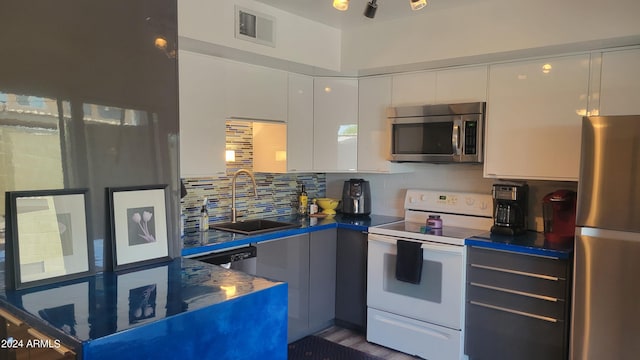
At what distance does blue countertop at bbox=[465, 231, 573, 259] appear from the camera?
8.93 feet

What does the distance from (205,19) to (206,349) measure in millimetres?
2000

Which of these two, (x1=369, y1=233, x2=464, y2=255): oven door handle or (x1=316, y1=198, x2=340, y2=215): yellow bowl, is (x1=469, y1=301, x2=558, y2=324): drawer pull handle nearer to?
(x1=369, y1=233, x2=464, y2=255): oven door handle

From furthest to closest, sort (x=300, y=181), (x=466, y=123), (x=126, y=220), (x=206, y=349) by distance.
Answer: (x=300, y=181)
(x=466, y=123)
(x=126, y=220)
(x=206, y=349)

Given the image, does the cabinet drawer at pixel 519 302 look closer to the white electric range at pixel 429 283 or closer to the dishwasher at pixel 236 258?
the white electric range at pixel 429 283

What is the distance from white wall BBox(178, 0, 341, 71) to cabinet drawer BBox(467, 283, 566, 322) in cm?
194

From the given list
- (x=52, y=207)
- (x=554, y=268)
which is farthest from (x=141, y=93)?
(x=554, y=268)

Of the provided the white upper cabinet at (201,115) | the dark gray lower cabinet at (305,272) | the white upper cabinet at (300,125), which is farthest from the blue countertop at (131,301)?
the white upper cabinet at (300,125)

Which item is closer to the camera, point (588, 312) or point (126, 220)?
point (126, 220)

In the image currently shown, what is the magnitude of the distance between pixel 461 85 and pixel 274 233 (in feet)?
5.56

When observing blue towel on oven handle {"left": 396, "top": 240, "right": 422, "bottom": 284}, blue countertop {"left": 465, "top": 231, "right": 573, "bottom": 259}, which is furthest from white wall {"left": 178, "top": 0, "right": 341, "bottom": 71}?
blue countertop {"left": 465, "top": 231, "right": 573, "bottom": 259}

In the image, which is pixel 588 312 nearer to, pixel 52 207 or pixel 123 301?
pixel 123 301

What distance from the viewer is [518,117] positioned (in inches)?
122

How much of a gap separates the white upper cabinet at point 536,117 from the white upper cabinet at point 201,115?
6.03ft

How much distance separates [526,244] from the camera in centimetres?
288
